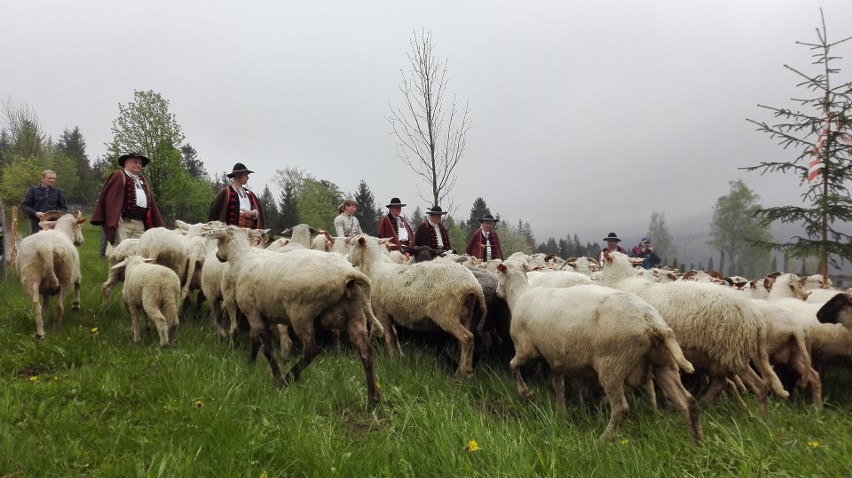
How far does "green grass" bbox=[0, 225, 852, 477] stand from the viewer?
2.97 meters

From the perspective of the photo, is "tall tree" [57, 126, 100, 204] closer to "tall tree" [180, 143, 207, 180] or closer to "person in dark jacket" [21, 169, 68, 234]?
"tall tree" [180, 143, 207, 180]

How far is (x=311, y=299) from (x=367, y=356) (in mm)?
718

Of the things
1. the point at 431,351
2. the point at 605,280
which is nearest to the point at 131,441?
the point at 431,351

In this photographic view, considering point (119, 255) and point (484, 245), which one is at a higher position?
point (119, 255)

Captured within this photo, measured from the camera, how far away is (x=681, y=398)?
363cm

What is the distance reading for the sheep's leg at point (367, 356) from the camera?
4160 millimetres

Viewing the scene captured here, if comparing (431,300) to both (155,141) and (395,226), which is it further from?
(155,141)

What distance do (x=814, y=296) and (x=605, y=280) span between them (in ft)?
11.6

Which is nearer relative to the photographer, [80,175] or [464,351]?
[464,351]

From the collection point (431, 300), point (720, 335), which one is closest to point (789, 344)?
Result: point (720, 335)

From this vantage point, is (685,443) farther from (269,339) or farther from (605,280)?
(269,339)

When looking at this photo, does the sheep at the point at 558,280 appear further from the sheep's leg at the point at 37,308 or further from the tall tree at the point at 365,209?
the tall tree at the point at 365,209

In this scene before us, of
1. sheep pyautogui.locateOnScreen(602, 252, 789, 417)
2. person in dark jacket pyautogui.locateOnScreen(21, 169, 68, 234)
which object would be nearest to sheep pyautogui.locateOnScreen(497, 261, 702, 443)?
sheep pyautogui.locateOnScreen(602, 252, 789, 417)

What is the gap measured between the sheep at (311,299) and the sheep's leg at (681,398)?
2385 millimetres
